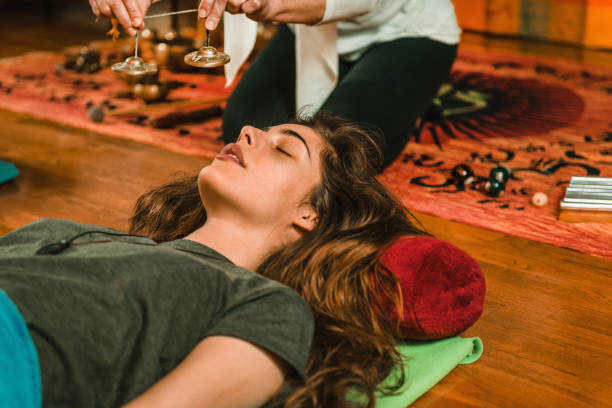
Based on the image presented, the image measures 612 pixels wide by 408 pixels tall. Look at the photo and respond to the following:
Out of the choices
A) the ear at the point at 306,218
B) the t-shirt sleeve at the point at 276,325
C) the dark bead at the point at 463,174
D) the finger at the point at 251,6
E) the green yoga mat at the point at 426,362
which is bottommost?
the dark bead at the point at 463,174

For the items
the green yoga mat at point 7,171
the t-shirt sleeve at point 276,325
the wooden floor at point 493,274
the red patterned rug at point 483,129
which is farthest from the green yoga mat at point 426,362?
the green yoga mat at point 7,171

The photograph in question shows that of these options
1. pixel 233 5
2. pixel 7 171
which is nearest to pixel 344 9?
pixel 233 5

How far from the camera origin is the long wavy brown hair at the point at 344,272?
116 centimetres

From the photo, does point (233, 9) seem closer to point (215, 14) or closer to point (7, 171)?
point (215, 14)

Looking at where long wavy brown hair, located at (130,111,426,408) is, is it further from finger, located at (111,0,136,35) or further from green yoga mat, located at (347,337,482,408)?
finger, located at (111,0,136,35)

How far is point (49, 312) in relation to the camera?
39.7 inches

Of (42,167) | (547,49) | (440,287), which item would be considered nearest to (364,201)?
(440,287)

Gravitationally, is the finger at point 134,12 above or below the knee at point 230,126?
above

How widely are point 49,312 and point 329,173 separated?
563 mm

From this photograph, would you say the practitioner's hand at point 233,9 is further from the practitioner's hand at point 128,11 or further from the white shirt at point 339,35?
the white shirt at point 339,35

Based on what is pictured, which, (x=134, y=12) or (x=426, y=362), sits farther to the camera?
Answer: (x=134, y=12)

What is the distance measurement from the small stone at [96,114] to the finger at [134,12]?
1.48m

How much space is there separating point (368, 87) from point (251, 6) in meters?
0.65

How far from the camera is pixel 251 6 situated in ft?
5.23
